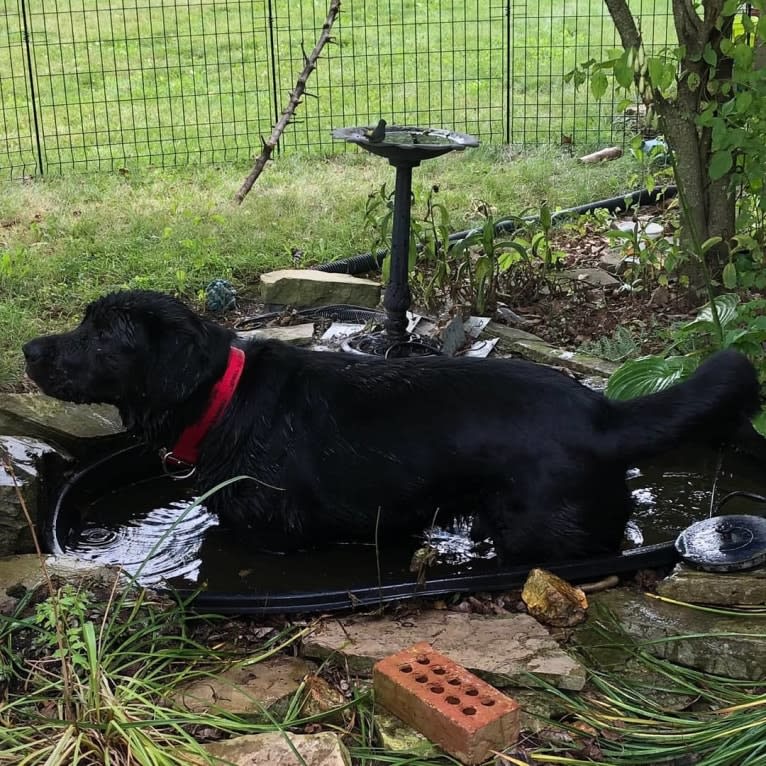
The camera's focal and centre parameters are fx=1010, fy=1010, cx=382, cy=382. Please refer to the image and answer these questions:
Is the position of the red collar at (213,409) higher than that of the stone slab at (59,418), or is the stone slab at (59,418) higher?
the red collar at (213,409)

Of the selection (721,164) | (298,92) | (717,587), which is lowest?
(717,587)

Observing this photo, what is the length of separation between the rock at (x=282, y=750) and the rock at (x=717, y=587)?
3.73 ft

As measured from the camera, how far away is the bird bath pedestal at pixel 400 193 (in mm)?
4398

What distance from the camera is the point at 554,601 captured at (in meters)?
2.91

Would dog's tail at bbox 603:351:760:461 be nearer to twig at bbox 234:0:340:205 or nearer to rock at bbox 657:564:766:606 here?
rock at bbox 657:564:766:606

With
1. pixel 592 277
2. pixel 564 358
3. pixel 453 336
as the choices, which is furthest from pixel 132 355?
pixel 592 277

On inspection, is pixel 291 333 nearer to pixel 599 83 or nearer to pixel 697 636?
pixel 599 83

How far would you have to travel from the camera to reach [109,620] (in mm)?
2920

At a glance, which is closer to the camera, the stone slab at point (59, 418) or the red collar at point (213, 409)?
the red collar at point (213, 409)

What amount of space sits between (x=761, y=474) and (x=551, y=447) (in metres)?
1.34

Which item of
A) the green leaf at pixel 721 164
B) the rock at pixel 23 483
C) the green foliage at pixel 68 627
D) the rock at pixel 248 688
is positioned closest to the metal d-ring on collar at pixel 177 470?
the rock at pixel 23 483

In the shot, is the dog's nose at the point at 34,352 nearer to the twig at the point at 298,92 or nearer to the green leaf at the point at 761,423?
the green leaf at the point at 761,423

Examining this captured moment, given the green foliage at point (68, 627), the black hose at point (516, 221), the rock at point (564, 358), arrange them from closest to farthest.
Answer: the green foliage at point (68, 627) → the rock at point (564, 358) → the black hose at point (516, 221)

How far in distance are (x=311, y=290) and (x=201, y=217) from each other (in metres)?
1.76
